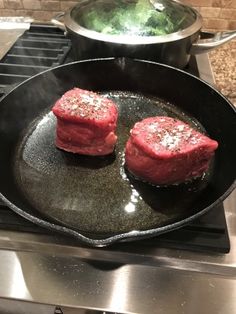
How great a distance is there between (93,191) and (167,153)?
0.68 ft

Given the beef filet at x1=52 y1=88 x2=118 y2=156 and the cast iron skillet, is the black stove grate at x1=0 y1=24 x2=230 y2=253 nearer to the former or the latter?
the cast iron skillet

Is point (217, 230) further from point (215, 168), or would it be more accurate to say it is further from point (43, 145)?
point (43, 145)

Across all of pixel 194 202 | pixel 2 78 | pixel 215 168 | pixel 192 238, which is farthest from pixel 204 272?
pixel 2 78

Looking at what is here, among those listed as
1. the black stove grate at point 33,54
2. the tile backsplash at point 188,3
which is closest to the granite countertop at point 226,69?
the tile backsplash at point 188,3

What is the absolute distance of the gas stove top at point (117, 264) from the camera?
2.22 ft

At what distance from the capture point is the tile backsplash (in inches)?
56.5

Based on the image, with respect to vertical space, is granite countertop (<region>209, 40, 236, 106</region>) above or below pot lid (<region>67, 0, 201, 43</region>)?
below

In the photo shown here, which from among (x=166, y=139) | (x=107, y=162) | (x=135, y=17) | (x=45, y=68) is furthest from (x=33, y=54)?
(x=166, y=139)

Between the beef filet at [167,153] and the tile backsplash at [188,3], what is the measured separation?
805 mm

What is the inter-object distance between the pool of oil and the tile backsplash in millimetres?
688

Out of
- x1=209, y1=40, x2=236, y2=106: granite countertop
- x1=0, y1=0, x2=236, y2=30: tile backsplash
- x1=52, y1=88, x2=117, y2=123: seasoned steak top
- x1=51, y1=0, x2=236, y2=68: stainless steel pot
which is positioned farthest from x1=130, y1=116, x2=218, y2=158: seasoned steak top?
x1=0, y1=0, x2=236, y2=30: tile backsplash

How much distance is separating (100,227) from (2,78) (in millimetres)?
668

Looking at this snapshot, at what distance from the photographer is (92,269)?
27.9 inches

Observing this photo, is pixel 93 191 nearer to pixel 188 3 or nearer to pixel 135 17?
pixel 135 17
